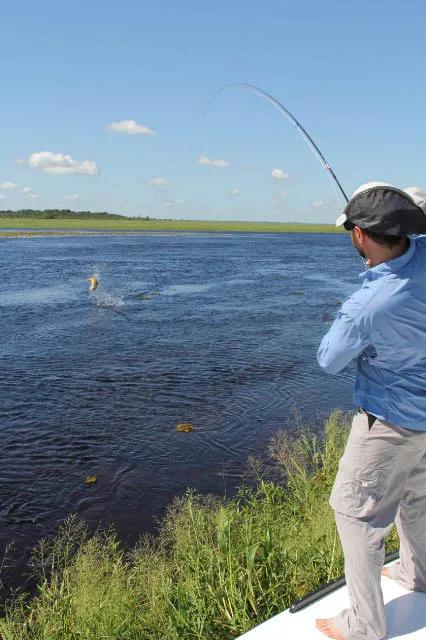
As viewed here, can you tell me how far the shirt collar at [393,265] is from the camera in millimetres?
2619

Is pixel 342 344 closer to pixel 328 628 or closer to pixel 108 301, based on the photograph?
pixel 328 628

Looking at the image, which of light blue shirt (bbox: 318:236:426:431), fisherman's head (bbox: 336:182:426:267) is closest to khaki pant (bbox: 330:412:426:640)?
light blue shirt (bbox: 318:236:426:431)

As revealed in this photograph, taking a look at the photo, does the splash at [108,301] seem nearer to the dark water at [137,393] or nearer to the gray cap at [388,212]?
the dark water at [137,393]


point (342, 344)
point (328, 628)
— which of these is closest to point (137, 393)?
point (328, 628)

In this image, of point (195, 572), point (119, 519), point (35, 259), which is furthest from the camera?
point (35, 259)

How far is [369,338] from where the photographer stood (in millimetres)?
2646

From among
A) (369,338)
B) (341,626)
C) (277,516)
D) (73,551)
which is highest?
(369,338)

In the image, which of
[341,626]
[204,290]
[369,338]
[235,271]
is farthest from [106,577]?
[235,271]

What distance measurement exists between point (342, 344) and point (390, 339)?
217 millimetres

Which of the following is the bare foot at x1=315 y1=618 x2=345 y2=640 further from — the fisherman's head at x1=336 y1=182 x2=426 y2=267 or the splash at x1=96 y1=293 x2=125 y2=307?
the splash at x1=96 y1=293 x2=125 y2=307

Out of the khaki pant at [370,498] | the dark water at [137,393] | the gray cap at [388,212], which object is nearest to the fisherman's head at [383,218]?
the gray cap at [388,212]

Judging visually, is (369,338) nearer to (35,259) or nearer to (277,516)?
(277,516)

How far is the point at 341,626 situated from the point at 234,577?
62.7 inches

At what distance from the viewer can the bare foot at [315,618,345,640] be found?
9.86 ft
